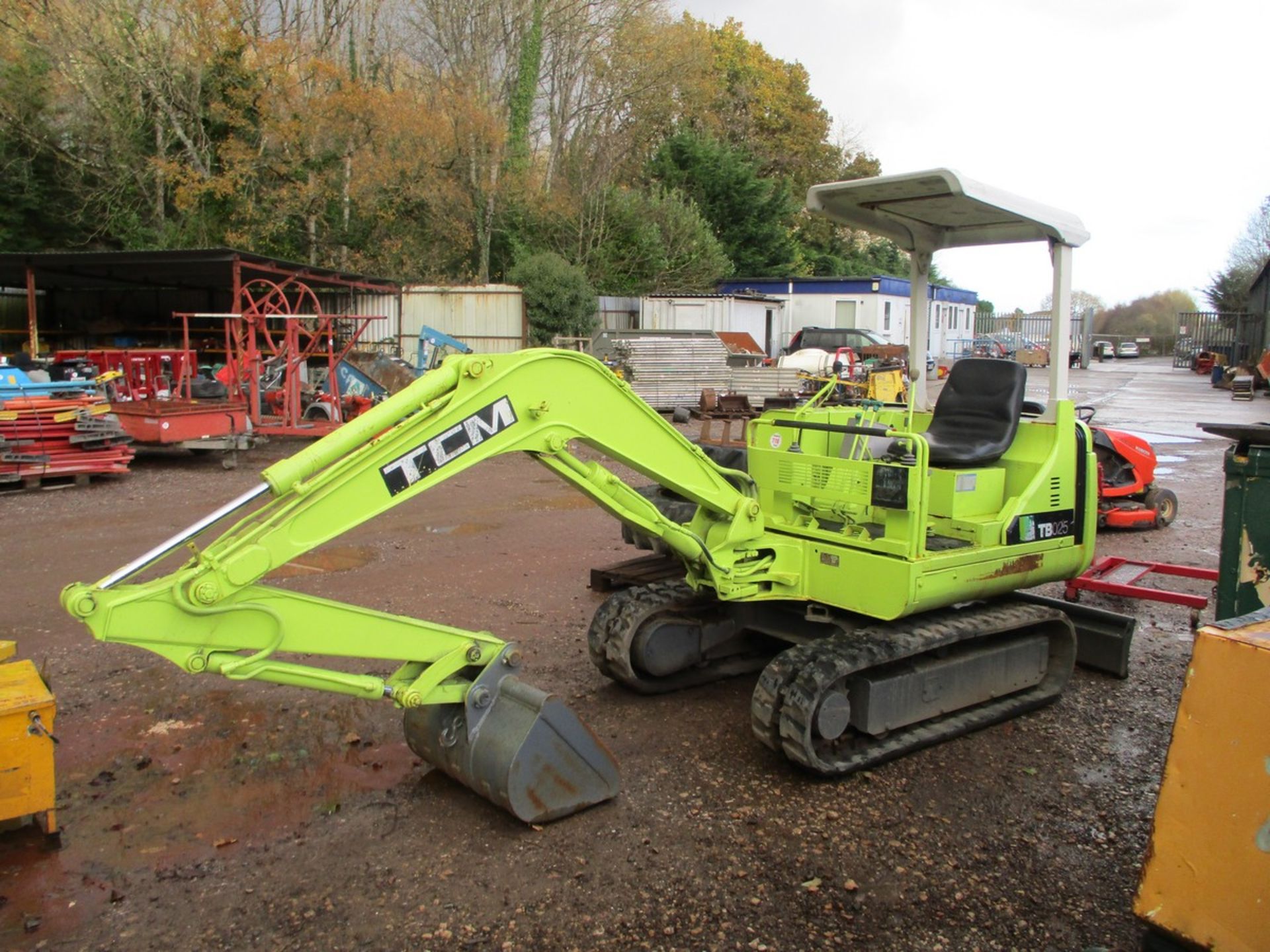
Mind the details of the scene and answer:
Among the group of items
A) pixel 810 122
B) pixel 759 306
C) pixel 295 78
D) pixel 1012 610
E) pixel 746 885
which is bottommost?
pixel 746 885

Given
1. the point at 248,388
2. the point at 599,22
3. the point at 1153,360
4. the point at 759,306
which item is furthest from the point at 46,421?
the point at 1153,360

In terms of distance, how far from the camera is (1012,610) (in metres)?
5.28

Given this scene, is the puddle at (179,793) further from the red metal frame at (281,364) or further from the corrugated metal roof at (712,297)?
the corrugated metal roof at (712,297)

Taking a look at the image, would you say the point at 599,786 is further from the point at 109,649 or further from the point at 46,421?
the point at 46,421

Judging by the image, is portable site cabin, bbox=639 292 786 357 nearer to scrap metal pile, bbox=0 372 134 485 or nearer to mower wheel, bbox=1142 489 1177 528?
scrap metal pile, bbox=0 372 134 485

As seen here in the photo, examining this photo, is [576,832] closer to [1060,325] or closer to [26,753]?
[26,753]

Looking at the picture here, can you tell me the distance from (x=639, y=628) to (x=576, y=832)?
146 cm

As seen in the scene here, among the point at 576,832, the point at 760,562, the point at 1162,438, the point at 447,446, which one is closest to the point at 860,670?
the point at 760,562

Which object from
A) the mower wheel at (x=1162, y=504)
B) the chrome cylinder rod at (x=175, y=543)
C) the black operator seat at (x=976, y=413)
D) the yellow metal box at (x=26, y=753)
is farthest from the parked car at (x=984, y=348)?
the yellow metal box at (x=26, y=753)

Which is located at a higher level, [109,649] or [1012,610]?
[1012,610]

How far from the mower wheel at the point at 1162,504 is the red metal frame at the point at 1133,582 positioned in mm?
3131

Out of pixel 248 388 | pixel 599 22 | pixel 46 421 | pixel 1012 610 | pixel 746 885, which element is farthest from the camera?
pixel 599 22

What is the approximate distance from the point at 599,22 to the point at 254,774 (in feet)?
122

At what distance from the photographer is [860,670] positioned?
15.3 ft
